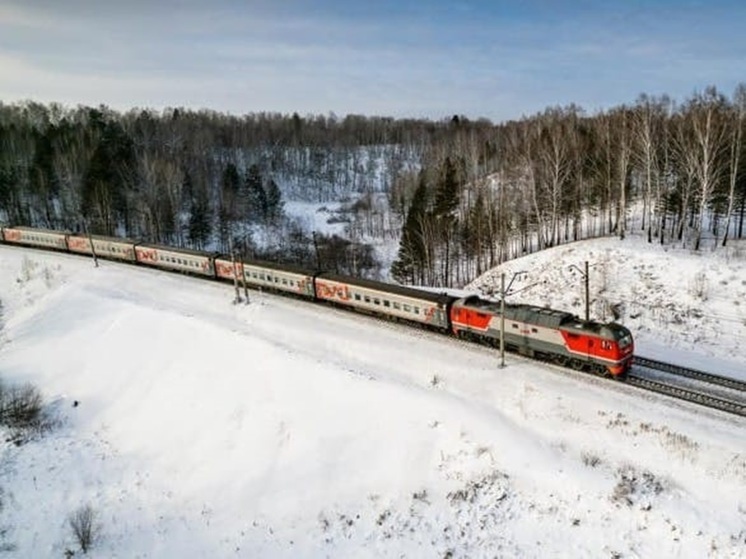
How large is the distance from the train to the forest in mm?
5598

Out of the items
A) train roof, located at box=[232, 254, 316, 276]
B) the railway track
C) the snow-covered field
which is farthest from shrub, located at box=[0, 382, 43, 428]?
the railway track

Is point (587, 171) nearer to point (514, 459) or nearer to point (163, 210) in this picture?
point (514, 459)

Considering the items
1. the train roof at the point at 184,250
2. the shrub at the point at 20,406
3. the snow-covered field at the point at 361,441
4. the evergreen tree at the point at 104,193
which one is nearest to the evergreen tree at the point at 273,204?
the evergreen tree at the point at 104,193

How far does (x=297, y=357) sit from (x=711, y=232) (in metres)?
44.4

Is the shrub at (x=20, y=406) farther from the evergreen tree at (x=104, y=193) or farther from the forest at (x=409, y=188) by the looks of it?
the evergreen tree at (x=104, y=193)

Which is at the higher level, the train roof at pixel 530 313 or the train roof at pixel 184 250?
the train roof at pixel 184 250

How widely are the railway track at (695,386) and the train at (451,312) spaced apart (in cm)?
138

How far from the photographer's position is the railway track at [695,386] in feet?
78.1

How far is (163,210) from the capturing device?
84.8 meters

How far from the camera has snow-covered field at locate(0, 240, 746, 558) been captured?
766 inches

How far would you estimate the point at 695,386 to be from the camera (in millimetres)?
26016

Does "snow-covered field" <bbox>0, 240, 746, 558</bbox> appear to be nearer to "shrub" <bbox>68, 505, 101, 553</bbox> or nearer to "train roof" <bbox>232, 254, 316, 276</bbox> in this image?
"shrub" <bbox>68, 505, 101, 553</bbox>

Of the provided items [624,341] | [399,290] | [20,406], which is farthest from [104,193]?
[624,341]

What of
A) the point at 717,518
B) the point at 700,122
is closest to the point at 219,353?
the point at 717,518
